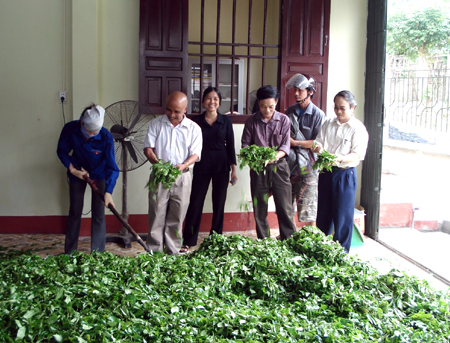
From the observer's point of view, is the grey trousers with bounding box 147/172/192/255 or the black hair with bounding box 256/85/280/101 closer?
the grey trousers with bounding box 147/172/192/255

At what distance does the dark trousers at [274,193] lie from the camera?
191 inches

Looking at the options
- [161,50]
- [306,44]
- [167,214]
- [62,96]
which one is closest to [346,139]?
[306,44]

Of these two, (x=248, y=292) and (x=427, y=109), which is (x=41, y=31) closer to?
(x=248, y=292)

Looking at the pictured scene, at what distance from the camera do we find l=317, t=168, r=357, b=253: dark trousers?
4.49 m

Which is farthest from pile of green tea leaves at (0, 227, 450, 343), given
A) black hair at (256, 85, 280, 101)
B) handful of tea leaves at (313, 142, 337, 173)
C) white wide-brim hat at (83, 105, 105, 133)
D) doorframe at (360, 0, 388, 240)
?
doorframe at (360, 0, 388, 240)

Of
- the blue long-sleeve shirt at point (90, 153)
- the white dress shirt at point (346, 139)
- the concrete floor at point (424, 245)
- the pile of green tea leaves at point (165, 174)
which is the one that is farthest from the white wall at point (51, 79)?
the concrete floor at point (424, 245)

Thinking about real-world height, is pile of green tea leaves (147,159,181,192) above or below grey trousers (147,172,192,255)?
above

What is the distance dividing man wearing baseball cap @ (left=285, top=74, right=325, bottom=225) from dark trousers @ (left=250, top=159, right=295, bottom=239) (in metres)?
0.16

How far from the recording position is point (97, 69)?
215 inches

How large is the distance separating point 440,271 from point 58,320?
3925mm

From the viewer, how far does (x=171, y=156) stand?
4496 millimetres

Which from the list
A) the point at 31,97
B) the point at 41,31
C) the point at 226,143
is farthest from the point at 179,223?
the point at 41,31

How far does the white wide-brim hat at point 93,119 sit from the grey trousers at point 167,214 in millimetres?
824

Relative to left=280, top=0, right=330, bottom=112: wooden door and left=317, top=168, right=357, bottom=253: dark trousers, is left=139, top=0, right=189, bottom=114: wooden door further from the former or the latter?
left=317, top=168, right=357, bottom=253: dark trousers
